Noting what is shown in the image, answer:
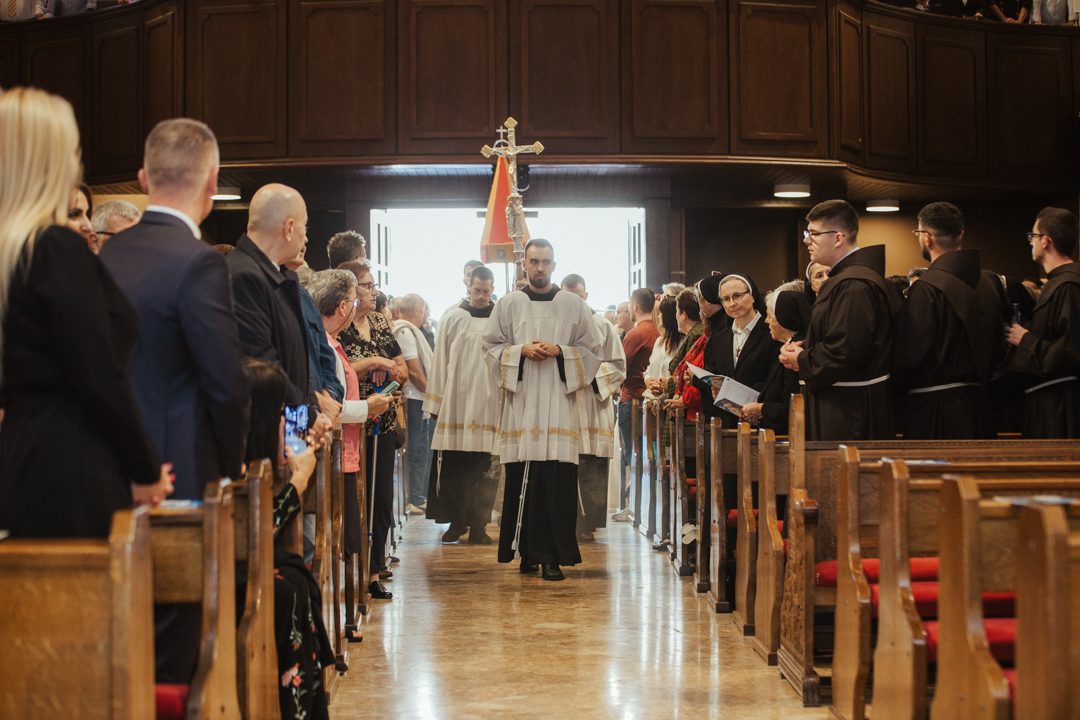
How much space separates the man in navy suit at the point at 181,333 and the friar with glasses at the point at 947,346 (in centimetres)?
325

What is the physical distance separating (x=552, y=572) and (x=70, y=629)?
437 cm

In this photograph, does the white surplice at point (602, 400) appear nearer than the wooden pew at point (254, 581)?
No

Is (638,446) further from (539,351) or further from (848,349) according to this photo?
(848,349)

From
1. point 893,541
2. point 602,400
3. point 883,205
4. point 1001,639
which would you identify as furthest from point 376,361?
point 883,205

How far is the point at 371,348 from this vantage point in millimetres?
5324

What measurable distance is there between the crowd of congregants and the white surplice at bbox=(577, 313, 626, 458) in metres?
0.02

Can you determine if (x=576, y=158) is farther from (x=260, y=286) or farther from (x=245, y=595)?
(x=245, y=595)

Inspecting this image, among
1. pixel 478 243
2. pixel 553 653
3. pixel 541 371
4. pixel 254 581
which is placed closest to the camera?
pixel 254 581

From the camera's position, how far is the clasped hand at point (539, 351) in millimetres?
6117

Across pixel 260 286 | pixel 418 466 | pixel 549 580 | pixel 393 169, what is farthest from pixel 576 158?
pixel 260 286

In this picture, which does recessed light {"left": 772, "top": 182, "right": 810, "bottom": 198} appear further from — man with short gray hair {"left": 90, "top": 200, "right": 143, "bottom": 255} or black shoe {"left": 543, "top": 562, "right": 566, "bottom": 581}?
man with short gray hair {"left": 90, "top": 200, "right": 143, "bottom": 255}

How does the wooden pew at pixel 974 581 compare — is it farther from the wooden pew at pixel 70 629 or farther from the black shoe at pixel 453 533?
the black shoe at pixel 453 533

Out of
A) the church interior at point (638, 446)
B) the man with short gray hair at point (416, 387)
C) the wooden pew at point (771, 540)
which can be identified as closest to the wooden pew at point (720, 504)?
the church interior at point (638, 446)

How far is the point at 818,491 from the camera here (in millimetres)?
3949
